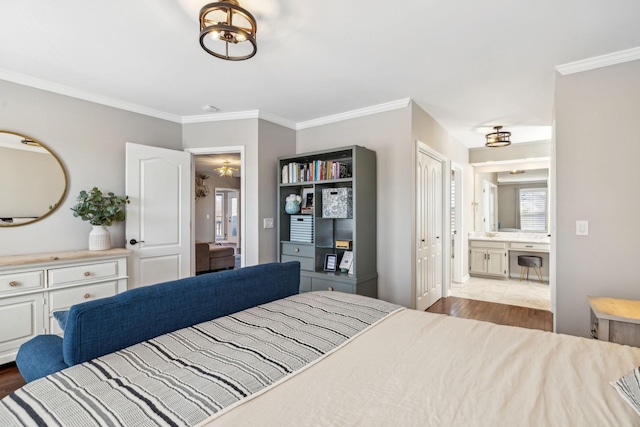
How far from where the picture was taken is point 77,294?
2844 mm

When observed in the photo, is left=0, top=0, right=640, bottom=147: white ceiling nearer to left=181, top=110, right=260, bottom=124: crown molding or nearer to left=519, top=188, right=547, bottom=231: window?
left=181, top=110, right=260, bottom=124: crown molding

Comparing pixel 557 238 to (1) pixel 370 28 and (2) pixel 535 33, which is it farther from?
(1) pixel 370 28

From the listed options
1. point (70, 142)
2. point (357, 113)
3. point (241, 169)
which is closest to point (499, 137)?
point (357, 113)

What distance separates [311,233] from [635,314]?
2740mm

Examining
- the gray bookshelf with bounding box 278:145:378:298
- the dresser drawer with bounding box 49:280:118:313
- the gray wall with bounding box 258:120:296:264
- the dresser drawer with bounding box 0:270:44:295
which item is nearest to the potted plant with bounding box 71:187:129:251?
the dresser drawer with bounding box 49:280:118:313

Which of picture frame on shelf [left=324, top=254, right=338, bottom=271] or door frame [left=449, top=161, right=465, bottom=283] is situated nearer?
picture frame on shelf [left=324, top=254, right=338, bottom=271]

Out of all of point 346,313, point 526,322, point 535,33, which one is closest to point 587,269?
point 526,322

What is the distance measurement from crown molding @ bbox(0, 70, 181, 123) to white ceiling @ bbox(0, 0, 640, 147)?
0.04 ft

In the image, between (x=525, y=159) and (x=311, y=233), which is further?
(x=525, y=159)

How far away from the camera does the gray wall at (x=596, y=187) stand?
2434 mm

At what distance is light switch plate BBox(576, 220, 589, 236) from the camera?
2.57 m

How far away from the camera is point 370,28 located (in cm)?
213

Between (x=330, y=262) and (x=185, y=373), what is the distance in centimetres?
265

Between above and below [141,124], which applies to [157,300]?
below
